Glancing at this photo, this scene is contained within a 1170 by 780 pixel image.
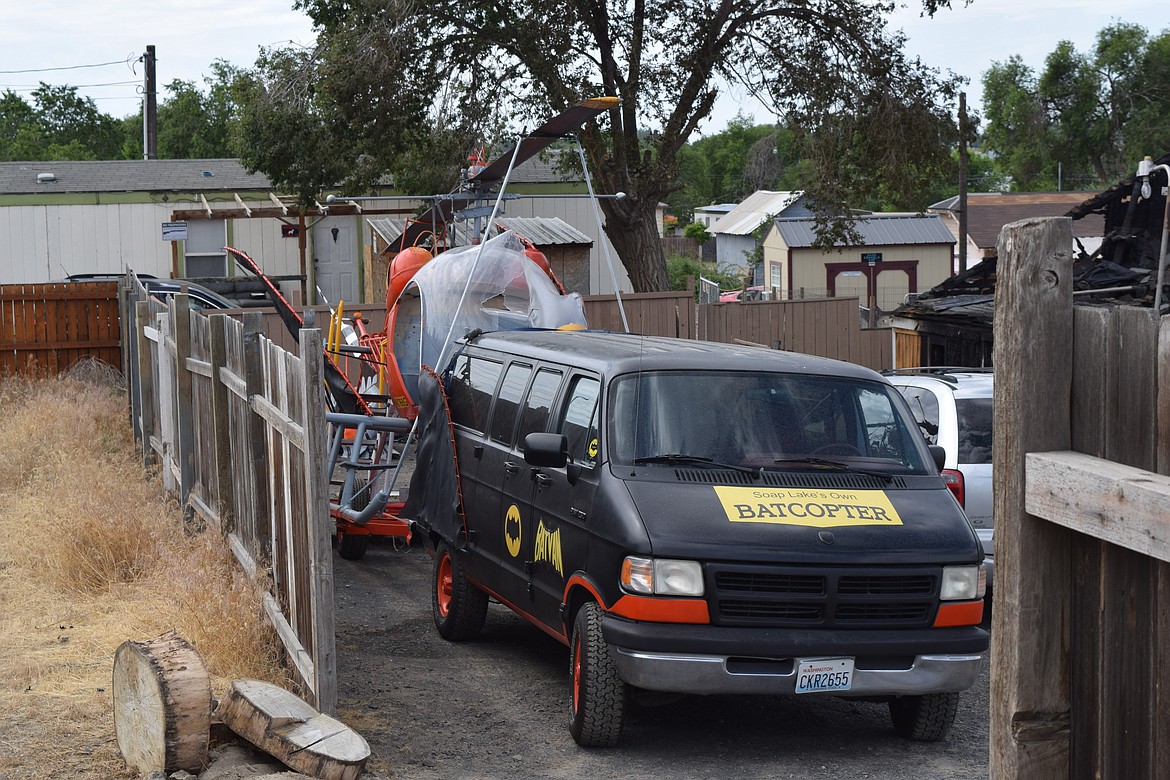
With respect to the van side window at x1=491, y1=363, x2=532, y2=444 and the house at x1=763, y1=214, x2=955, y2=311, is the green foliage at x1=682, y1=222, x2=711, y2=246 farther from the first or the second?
the van side window at x1=491, y1=363, x2=532, y2=444

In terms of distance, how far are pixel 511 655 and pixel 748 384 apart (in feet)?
8.45

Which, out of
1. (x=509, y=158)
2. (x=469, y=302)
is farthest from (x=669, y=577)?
(x=509, y=158)

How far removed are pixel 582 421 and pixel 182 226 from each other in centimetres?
2628

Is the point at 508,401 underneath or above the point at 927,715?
above

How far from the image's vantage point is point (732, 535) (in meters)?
6.23

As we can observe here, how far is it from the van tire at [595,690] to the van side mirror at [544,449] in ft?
2.68

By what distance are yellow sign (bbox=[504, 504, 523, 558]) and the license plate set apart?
2.11 metres

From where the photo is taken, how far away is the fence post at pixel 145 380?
1374 cm

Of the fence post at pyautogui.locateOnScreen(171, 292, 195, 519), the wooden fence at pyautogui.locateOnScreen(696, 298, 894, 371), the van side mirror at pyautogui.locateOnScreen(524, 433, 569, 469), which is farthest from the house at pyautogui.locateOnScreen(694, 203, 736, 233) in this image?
the van side mirror at pyautogui.locateOnScreen(524, 433, 569, 469)

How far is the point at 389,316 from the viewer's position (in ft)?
38.3

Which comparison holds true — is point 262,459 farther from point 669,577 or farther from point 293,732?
point 669,577

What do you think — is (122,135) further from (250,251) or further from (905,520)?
(905,520)

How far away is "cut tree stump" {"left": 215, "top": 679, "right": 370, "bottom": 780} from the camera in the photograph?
5543 mm

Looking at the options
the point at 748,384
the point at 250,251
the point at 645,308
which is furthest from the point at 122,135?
the point at 748,384
